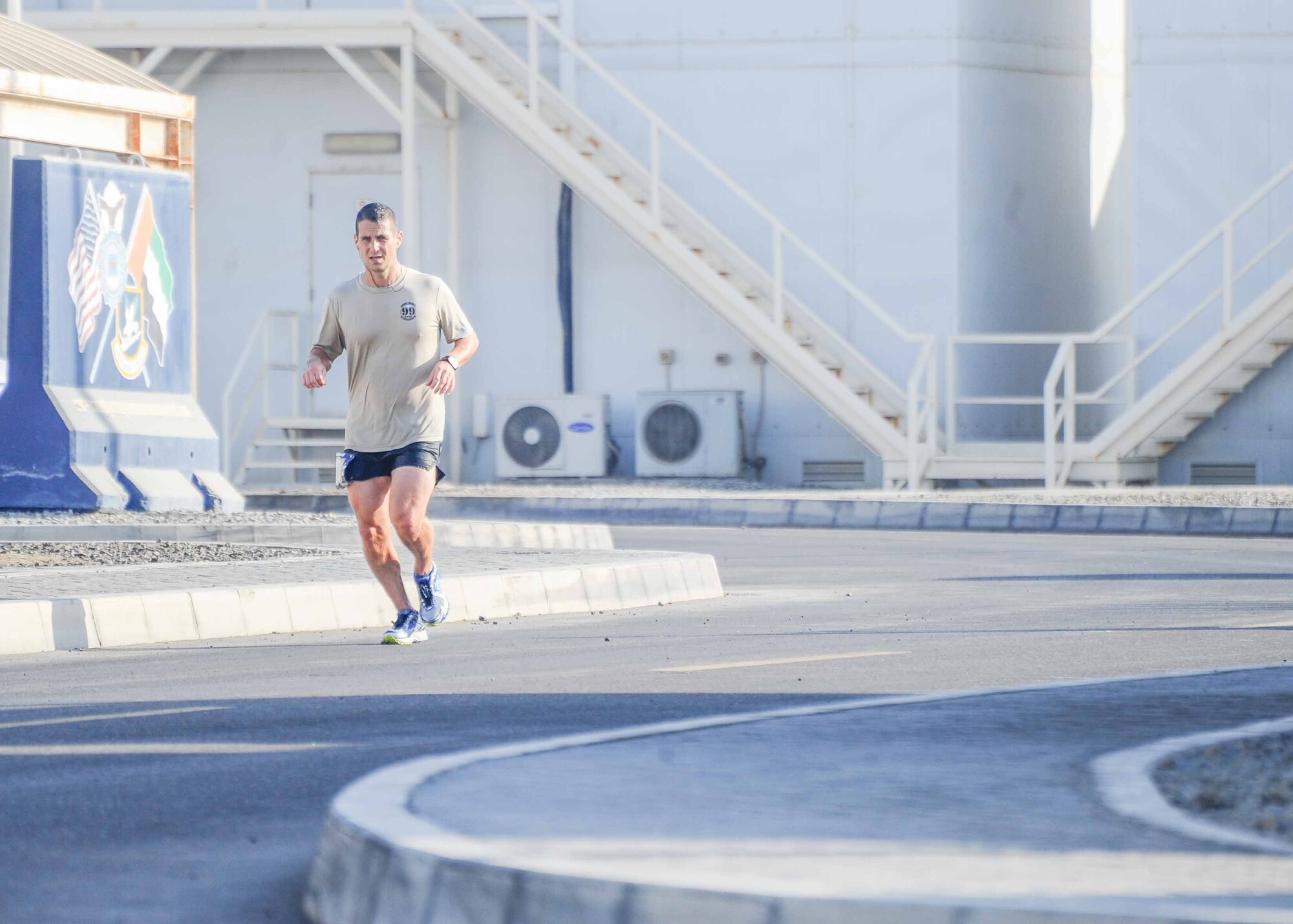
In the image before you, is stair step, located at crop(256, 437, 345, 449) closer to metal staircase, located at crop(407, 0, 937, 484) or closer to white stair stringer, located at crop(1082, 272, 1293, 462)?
metal staircase, located at crop(407, 0, 937, 484)

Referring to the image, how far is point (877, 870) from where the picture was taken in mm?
4238

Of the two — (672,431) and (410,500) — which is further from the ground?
(410,500)

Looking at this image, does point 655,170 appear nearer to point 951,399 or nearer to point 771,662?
point 951,399

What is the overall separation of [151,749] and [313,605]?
477 cm

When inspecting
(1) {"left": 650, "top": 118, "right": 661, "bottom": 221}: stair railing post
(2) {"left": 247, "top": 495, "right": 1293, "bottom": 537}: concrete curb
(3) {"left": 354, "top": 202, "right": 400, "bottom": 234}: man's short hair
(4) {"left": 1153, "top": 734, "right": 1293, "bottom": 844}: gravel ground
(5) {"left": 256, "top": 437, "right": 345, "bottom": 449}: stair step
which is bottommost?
(2) {"left": 247, "top": 495, "right": 1293, "bottom": 537}: concrete curb

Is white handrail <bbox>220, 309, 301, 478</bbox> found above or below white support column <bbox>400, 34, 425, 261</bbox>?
below

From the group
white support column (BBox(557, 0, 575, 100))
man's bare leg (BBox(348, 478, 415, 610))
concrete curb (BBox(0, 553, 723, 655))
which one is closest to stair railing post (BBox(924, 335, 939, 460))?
white support column (BBox(557, 0, 575, 100))

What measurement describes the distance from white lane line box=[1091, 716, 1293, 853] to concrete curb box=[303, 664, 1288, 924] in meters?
0.79

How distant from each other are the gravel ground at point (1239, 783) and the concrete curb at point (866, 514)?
45.9 ft

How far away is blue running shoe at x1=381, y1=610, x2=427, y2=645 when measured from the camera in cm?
1038

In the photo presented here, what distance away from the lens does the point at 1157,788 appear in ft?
17.4

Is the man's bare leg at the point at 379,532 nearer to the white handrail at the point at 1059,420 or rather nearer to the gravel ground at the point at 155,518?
the gravel ground at the point at 155,518

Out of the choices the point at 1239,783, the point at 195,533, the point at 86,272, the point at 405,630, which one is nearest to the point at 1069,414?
the point at 86,272

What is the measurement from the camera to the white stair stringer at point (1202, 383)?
23875 millimetres
